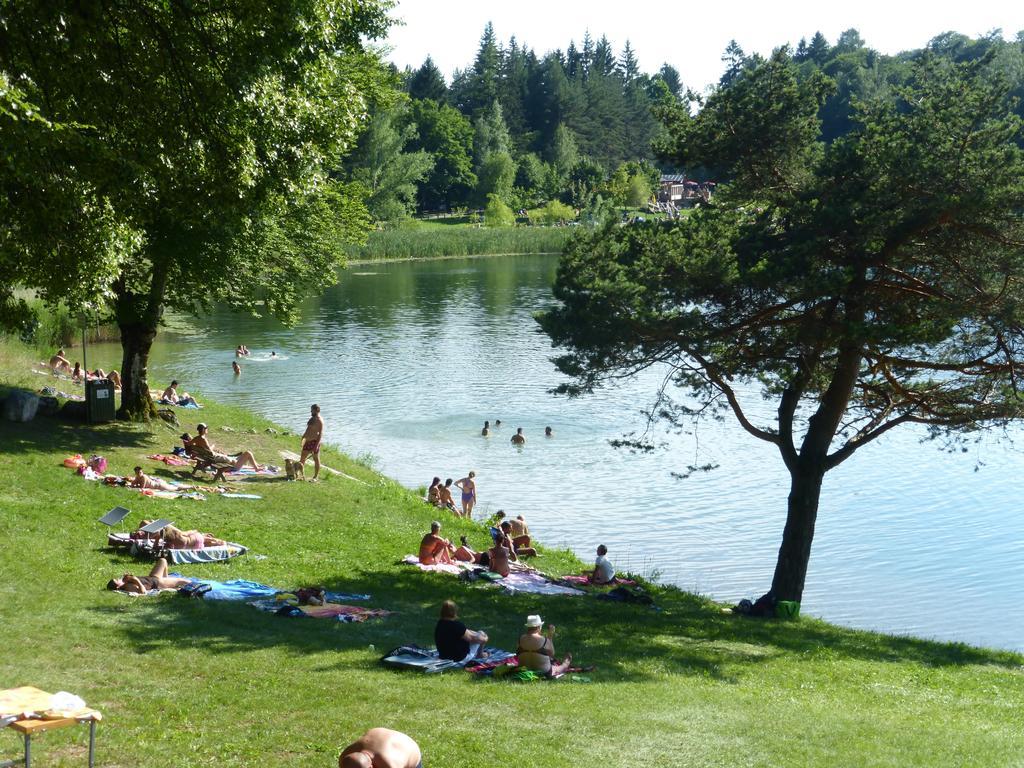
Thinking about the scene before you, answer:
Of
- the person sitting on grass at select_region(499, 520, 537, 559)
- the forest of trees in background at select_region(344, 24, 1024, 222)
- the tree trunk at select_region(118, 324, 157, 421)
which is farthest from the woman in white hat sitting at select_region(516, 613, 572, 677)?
the forest of trees in background at select_region(344, 24, 1024, 222)

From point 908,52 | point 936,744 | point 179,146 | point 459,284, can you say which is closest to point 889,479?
point 936,744

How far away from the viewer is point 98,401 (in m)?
25.4

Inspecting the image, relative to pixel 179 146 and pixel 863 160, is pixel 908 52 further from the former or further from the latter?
pixel 179 146

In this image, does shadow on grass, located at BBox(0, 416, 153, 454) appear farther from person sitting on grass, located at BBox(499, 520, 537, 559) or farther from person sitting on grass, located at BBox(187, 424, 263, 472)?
person sitting on grass, located at BBox(499, 520, 537, 559)

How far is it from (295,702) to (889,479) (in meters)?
24.1

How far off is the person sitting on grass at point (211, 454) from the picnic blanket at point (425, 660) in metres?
11.8

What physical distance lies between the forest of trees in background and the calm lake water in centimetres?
3936

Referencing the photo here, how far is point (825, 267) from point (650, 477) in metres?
14.5

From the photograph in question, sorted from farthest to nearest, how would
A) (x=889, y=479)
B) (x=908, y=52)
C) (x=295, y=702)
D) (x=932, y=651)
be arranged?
(x=908, y=52)
(x=889, y=479)
(x=932, y=651)
(x=295, y=702)

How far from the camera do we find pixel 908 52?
8388 centimetres

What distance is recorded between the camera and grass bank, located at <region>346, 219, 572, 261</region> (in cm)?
9238

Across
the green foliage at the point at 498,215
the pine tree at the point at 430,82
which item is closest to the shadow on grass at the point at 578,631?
the green foliage at the point at 498,215

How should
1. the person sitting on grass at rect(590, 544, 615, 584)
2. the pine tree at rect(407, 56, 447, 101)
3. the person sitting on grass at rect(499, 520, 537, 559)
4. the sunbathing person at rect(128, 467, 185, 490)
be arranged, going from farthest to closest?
the pine tree at rect(407, 56, 447, 101), the person sitting on grass at rect(499, 520, 537, 559), the sunbathing person at rect(128, 467, 185, 490), the person sitting on grass at rect(590, 544, 615, 584)

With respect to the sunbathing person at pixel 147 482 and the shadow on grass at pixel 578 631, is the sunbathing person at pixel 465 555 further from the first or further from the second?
the sunbathing person at pixel 147 482
